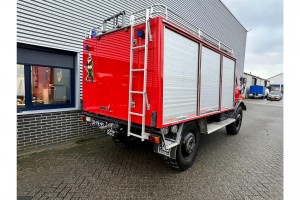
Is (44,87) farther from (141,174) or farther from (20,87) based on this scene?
(141,174)

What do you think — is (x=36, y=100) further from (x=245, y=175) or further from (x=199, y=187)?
(x=245, y=175)

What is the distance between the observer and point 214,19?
14.2 meters

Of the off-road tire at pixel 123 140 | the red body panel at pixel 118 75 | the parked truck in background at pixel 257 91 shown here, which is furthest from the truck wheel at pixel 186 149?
the parked truck in background at pixel 257 91

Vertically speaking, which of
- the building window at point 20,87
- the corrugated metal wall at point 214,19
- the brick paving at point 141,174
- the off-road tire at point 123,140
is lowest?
the brick paving at point 141,174

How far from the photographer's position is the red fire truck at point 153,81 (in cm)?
295

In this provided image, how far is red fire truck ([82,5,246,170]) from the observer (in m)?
2.95

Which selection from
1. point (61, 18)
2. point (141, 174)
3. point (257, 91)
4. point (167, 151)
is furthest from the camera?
point (257, 91)

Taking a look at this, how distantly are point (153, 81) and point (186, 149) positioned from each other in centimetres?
176

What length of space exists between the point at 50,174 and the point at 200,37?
4.31 m

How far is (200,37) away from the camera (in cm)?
396

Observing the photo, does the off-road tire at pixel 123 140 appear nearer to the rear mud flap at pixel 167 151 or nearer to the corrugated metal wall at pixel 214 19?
the rear mud flap at pixel 167 151

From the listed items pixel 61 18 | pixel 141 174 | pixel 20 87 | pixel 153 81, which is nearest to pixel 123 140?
pixel 141 174

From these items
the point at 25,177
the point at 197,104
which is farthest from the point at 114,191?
the point at 197,104

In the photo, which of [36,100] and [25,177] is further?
[36,100]
